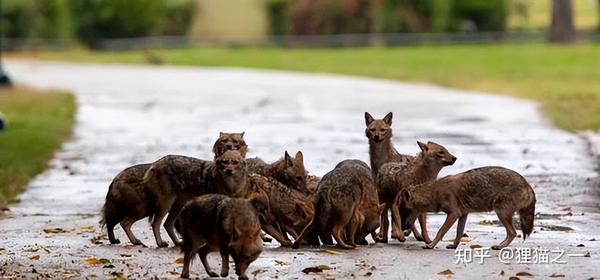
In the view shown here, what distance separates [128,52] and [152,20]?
3.80 metres

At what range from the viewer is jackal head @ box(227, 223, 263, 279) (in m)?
10.4

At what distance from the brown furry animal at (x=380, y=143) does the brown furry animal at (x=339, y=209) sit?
209 cm

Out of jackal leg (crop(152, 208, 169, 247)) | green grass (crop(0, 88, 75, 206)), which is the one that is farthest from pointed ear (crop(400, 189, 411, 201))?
green grass (crop(0, 88, 75, 206))

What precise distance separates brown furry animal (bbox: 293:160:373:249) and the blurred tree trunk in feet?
192

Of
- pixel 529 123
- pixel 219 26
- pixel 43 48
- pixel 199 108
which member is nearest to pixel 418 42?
pixel 219 26

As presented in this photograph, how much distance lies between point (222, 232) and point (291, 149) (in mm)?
11777

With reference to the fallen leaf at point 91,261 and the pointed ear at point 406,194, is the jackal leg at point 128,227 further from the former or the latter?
the pointed ear at point 406,194

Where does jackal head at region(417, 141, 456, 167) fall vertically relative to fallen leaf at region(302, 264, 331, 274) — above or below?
above

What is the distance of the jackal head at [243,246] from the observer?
1040 cm

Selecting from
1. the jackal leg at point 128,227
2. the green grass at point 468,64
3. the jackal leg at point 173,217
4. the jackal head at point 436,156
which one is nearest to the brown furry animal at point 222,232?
the jackal leg at point 173,217

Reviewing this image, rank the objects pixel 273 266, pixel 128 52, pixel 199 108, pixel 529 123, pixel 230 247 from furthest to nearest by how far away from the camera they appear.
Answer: pixel 128 52 → pixel 199 108 → pixel 529 123 → pixel 273 266 → pixel 230 247

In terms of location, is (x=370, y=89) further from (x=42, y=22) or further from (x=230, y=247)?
(x=42, y=22)

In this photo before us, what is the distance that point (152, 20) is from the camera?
252 ft

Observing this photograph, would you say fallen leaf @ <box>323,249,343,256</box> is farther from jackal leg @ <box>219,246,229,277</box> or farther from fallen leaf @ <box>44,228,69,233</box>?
fallen leaf @ <box>44,228,69,233</box>
